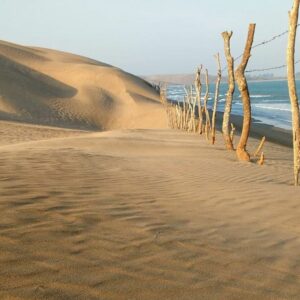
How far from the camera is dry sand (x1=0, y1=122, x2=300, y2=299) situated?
2869 millimetres

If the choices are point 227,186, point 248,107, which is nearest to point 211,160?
point 248,107

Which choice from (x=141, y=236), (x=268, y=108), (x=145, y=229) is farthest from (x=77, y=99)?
(x=141, y=236)

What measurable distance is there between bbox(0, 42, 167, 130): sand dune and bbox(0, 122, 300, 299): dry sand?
2570 centimetres

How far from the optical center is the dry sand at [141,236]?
2.87 meters

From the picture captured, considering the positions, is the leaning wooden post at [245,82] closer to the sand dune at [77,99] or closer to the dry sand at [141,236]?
the dry sand at [141,236]

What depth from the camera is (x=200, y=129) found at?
1984 centimetres

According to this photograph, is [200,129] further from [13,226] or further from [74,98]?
[74,98]

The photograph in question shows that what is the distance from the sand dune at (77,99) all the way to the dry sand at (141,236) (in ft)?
84.3

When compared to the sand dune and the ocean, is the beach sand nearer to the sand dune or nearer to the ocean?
the sand dune

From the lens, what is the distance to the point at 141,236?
3848 mm

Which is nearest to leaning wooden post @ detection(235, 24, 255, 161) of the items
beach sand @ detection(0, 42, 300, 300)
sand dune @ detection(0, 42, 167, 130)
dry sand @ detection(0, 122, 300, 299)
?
beach sand @ detection(0, 42, 300, 300)

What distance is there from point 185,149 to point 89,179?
704cm

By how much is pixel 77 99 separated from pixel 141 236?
124 ft

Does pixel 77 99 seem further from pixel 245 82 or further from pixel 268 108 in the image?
pixel 245 82
